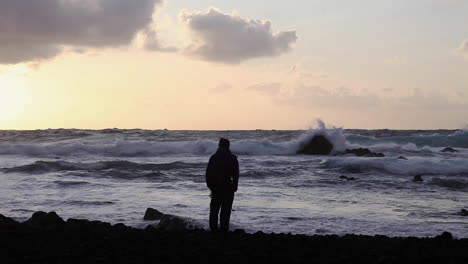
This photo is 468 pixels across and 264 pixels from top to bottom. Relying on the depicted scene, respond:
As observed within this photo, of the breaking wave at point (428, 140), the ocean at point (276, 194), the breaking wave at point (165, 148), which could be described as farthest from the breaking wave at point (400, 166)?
the breaking wave at point (428, 140)

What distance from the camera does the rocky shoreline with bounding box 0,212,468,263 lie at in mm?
7714

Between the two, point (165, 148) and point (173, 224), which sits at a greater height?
point (165, 148)

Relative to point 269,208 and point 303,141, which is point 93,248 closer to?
point 269,208

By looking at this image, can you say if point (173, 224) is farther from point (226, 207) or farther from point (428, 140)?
point (428, 140)

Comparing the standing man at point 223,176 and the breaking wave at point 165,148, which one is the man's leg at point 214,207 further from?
the breaking wave at point 165,148

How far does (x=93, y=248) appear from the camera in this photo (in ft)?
27.7

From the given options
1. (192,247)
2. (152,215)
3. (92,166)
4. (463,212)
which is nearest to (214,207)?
(192,247)

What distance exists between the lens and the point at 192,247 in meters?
8.78

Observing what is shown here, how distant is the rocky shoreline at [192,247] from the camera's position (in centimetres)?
771

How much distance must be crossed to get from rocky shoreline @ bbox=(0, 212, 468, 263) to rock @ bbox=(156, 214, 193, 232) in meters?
0.70

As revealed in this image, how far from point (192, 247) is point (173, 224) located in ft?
10.0

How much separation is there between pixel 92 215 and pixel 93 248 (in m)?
5.73

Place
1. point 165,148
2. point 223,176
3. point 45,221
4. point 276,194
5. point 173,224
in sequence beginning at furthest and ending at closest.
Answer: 1. point 165,148
2. point 276,194
3. point 173,224
4. point 45,221
5. point 223,176

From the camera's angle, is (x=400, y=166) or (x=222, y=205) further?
(x=400, y=166)
